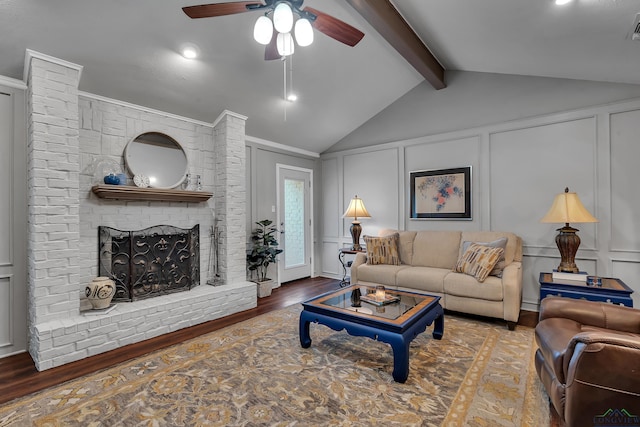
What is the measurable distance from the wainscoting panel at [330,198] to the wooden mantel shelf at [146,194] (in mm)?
2457

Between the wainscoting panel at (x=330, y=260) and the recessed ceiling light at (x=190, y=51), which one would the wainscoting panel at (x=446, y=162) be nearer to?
the wainscoting panel at (x=330, y=260)

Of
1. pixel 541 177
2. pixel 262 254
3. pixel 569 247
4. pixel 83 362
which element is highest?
pixel 541 177

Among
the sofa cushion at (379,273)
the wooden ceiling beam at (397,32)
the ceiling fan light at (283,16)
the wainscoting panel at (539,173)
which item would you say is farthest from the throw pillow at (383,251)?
the ceiling fan light at (283,16)

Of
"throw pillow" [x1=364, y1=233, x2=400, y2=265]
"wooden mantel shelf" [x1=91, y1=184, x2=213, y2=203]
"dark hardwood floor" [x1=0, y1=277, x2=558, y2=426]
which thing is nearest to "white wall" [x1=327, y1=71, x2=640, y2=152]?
"throw pillow" [x1=364, y1=233, x2=400, y2=265]

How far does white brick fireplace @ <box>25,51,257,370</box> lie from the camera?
8.31 feet

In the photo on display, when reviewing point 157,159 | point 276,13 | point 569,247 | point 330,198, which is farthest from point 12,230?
point 569,247

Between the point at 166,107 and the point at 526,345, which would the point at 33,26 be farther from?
the point at 526,345

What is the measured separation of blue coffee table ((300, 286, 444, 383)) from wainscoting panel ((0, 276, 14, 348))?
8.37 ft

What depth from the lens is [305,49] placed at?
10.9 feet

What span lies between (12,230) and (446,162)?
4.99m

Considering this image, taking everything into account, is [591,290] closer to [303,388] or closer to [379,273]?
[379,273]

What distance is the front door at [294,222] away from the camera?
17.1ft

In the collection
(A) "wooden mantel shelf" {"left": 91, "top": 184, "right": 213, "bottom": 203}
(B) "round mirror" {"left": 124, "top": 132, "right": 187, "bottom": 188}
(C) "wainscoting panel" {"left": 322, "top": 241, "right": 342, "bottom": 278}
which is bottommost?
(C) "wainscoting panel" {"left": 322, "top": 241, "right": 342, "bottom": 278}

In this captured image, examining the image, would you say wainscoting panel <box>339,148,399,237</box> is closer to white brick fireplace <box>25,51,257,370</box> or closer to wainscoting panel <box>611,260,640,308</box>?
white brick fireplace <box>25,51,257,370</box>
